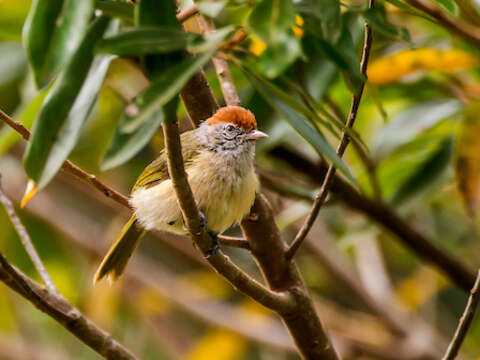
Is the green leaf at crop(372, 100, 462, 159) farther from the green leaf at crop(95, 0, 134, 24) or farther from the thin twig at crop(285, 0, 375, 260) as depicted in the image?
the green leaf at crop(95, 0, 134, 24)

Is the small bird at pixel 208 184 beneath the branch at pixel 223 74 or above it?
beneath

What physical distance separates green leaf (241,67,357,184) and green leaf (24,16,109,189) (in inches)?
10.7

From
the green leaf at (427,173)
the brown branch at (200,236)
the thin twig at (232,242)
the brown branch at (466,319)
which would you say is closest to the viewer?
the brown branch at (200,236)

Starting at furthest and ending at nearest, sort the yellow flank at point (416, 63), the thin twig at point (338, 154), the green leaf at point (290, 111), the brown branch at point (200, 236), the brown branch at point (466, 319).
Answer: the yellow flank at point (416, 63) → the brown branch at point (466, 319) → the thin twig at point (338, 154) → the brown branch at point (200, 236) → the green leaf at point (290, 111)

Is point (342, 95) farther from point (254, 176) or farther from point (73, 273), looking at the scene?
point (73, 273)

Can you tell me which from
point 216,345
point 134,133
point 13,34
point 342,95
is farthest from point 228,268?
point 216,345

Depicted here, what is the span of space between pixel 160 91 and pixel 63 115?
27 centimetres

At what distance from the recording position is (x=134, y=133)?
1.13 metres

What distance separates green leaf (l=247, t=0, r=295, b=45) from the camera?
106cm

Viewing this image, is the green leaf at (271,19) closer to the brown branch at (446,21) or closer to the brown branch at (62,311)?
the brown branch at (446,21)

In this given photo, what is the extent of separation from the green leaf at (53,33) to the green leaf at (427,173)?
2.36 meters

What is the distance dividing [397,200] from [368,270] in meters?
0.89

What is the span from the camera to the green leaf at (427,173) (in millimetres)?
3256

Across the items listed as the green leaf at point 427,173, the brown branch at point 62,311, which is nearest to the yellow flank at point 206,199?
the brown branch at point 62,311
